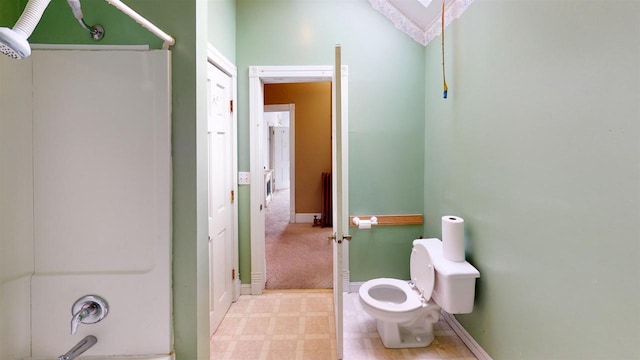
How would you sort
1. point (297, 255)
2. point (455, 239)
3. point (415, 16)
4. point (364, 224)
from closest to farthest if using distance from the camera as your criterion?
point (455, 239) → point (415, 16) → point (364, 224) → point (297, 255)

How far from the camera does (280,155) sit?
8805 millimetres

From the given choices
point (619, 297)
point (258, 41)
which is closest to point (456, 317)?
point (619, 297)

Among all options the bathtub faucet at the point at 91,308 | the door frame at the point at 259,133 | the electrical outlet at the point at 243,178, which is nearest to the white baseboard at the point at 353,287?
the door frame at the point at 259,133

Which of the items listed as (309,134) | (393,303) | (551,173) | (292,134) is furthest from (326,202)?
(551,173)

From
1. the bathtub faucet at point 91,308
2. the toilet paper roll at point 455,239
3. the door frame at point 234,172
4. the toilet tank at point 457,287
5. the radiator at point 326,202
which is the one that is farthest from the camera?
the radiator at point 326,202

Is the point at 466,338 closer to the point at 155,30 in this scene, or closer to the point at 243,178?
the point at 243,178

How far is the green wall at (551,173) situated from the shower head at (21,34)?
177cm

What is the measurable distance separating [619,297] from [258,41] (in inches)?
114

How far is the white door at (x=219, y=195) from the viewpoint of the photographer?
7.12 feet

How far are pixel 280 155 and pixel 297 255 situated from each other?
5291mm

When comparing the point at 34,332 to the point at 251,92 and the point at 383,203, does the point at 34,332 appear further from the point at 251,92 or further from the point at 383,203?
the point at 383,203

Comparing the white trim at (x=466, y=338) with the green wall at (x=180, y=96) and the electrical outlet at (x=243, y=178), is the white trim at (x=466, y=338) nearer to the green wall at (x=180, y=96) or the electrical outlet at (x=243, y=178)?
the green wall at (x=180, y=96)

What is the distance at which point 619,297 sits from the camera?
103 centimetres

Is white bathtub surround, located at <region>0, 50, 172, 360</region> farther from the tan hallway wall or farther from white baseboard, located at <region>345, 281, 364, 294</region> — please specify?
the tan hallway wall
